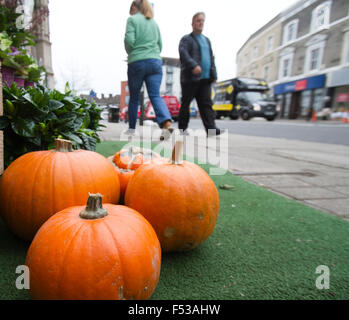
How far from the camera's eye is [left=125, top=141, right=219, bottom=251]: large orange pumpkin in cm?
111

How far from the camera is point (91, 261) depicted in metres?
0.72

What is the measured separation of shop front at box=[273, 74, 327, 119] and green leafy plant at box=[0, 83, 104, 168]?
2436 centimetres

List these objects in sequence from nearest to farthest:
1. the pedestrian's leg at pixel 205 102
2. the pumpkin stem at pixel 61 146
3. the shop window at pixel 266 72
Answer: the pumpkin stem at pixel 61 146
the pedestrian's leg at pixel 205 102
the shop window at pixel 266 72

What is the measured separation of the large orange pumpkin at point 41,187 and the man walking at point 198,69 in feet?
11.6

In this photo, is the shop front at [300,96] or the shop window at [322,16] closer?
the shop window at [322,16]

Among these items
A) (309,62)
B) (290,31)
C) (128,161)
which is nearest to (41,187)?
(128,161)

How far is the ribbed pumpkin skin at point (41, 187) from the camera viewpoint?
3.54ft

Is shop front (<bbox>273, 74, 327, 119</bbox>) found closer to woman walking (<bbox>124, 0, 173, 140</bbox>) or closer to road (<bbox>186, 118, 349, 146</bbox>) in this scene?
road (<bbox>186, 118, 349, 146</bbox>)

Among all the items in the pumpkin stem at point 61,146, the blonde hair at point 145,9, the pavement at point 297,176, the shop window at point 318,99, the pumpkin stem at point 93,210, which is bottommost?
the pavement at point 297,176

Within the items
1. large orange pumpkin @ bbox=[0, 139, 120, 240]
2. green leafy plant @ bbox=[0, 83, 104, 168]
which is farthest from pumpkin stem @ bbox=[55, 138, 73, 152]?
green leafy plant @ bbox=[0, 83, 104, 168]

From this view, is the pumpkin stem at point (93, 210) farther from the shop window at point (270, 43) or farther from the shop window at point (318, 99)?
the shop window at point (270, 43)

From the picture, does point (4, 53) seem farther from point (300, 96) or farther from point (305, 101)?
point (300, 96)

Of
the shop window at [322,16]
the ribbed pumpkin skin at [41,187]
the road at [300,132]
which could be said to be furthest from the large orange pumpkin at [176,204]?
the road at [300,132]

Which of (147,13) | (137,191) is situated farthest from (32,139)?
(147,13)
